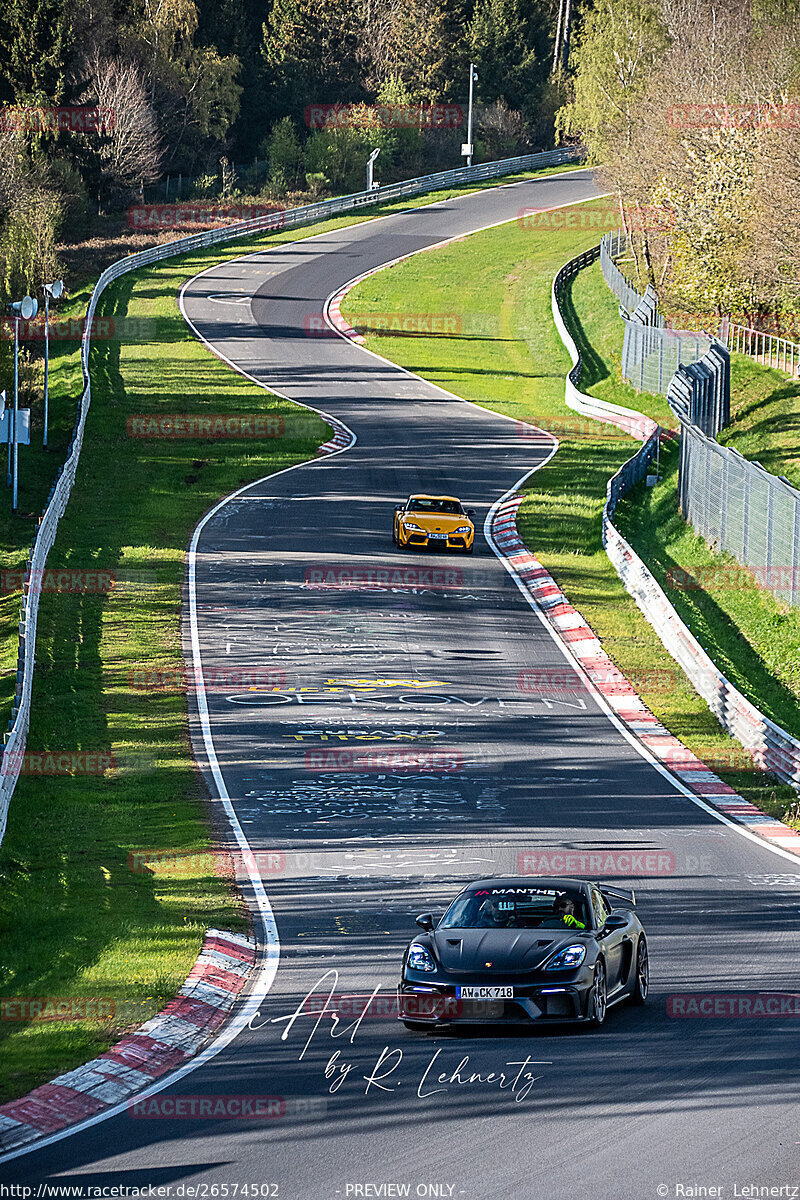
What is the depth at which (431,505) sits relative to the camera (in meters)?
37.0

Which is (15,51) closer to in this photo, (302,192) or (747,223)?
(302,192)

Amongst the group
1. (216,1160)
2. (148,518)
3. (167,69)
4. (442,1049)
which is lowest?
(148,518)

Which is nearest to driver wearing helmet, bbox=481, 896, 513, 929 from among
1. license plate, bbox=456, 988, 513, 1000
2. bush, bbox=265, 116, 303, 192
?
license plate, bbox=456, 988, 513, 1000

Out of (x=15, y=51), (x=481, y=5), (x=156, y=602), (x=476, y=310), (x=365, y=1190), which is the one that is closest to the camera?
(x=365, y=1190)

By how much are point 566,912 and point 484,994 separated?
125 centimetres

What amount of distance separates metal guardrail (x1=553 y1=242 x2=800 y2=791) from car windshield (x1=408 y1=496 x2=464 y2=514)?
371 centimetres

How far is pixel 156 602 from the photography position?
3131cm

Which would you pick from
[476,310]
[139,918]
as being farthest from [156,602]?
[476,310]

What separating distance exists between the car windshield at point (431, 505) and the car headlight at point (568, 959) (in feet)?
82.9

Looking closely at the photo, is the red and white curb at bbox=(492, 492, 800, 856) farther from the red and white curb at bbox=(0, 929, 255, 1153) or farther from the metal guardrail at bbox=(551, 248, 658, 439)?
the metal guardrail at bbox=(551, 248, 658, 439)

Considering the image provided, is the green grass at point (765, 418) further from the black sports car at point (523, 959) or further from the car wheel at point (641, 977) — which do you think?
the black sports car at point (523, 959)

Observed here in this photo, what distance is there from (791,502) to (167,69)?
77022mm

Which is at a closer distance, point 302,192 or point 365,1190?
point 365,1190

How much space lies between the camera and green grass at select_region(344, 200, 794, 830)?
26531 mm
